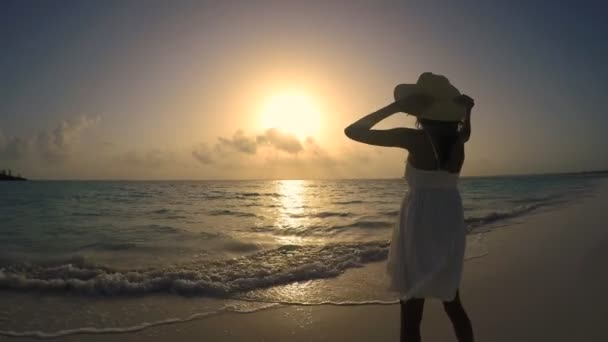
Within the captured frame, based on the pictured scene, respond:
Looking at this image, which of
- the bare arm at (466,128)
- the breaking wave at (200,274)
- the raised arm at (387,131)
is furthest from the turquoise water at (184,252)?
the bare arm at (466,128)

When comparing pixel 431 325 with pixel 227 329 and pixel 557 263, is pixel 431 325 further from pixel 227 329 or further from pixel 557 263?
pixel 557 263

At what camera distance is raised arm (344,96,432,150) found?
230cm

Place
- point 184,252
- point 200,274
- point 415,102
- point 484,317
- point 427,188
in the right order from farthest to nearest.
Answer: point 184,252, point 200,274, point 484,317, point 427,188, point 415,102

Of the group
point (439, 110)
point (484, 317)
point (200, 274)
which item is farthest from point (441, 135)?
point (200, 274)

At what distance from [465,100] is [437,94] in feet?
0.63

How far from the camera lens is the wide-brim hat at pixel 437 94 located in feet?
7.56

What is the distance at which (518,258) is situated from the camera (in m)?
7.57

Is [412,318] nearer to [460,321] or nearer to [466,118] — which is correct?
[460,321]

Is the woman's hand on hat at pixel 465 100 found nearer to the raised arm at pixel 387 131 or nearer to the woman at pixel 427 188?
the woman at pixel 427 188

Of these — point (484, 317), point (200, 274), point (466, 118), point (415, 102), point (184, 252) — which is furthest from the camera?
point (184, 252)

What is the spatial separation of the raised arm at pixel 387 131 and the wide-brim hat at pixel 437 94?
7 centimetres

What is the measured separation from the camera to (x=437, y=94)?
7.75ft

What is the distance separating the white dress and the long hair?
103 mm

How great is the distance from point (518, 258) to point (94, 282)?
7.52 meters
